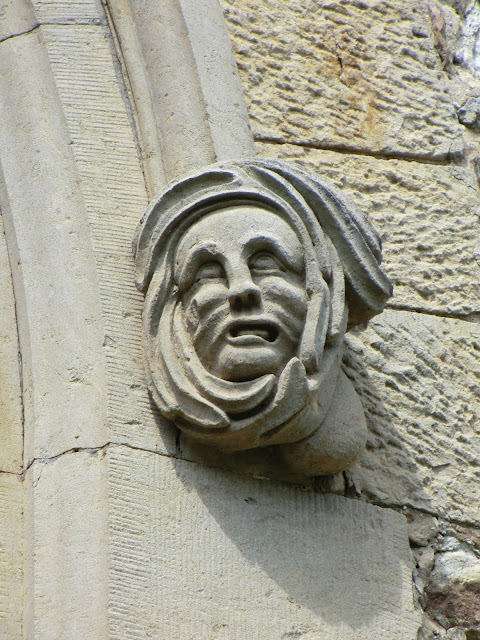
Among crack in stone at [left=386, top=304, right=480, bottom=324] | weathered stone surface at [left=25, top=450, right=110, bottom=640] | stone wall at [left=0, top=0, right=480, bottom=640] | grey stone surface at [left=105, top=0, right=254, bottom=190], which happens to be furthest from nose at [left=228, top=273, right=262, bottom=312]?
crack in stone at [left=386, top=304, right=480, bottom=324]

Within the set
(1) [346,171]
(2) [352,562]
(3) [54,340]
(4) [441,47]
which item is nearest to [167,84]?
(1) [346,171]

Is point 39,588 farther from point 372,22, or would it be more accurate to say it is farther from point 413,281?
point 372,22

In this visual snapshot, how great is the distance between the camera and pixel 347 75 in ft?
11.5

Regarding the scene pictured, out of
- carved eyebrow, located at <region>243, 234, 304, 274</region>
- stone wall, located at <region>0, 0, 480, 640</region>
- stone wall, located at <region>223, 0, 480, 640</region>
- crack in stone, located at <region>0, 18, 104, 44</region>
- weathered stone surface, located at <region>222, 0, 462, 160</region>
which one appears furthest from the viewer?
weathered stone surface, located at <region>222, 0, 462, 160</region>

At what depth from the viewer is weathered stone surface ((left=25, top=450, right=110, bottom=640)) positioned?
2336 millimetres

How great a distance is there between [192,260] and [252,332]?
0.21 metres

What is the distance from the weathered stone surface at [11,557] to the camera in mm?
2451

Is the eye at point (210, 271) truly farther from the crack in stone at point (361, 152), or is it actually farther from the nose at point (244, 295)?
the crack in stone at point (361, 152)

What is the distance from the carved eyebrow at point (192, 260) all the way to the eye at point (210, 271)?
1 cm

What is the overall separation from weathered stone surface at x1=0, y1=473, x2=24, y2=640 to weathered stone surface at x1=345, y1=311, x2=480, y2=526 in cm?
76

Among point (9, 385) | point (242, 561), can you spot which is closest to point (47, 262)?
point (9, 385)

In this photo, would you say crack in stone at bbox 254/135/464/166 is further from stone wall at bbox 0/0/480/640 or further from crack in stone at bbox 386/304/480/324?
crack in stone at bbox 386/304/480/324

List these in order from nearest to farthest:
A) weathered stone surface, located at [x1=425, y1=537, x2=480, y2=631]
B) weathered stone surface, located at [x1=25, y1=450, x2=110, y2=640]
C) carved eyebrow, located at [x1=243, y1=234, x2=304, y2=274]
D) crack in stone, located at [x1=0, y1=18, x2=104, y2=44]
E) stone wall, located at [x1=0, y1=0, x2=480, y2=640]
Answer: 1. weathered stone surface, located at [x1=25, y1=450, x2=110, y2=640]
2. stone wall, located at [x1=0, y1=0, x2=480, y2=640]
3. carved eyebrow, located at [x1=243, y1=234, x2=304, y2=274]
4. weathered stone surface, located at [x1=425, y1=537, x2=480, y2=631]
5. crack in stone, located at [x1=0, y1=18, x2=104, y2=44]

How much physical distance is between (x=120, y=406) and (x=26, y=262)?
447 mm
